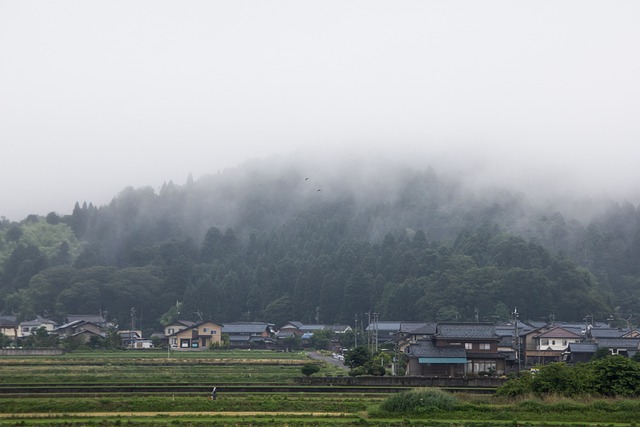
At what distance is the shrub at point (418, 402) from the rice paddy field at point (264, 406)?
39 mm

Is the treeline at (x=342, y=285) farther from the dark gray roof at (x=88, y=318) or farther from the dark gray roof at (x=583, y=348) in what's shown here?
the dark gray roof at (x=583, y=348)

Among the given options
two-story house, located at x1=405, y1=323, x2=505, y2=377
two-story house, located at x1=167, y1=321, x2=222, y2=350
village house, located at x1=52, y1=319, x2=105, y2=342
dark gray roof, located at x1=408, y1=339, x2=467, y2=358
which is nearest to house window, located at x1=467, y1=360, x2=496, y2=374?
two-story house, located at x1=405, y1=323, x2=505, y2=377

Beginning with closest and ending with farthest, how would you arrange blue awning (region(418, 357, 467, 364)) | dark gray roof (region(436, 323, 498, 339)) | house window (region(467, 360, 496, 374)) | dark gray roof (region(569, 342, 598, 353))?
blue awning (region(418, 357, 467, 364)) < house window (region(467, 360, 496, 374)) < dark gray roof (region(436, 323, 498, 339)) < dark gray roof (region(569, 342, 598, 353))

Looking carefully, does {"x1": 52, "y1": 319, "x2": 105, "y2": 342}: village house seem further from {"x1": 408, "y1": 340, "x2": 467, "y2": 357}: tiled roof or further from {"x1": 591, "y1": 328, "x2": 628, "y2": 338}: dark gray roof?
{"x1": 591, "y1": 328, "x2": 628, "y2": 338}: dark gray roof

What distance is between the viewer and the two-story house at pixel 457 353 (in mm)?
53812

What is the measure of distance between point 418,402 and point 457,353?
73.6 ft

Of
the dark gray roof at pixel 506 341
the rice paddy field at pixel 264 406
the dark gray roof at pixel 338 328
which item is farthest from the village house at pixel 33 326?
the rice paddy field at pixel 264 406

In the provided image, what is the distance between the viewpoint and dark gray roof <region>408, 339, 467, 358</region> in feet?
177

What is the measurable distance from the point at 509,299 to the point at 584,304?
8677 mm

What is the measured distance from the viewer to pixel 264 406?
33.6 metres

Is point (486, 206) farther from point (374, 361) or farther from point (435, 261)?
point (374, 361)

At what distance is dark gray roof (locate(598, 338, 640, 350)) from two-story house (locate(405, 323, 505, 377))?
10.2 meters

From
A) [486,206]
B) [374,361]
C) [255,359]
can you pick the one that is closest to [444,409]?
[374,361]

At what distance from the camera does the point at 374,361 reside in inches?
2167
